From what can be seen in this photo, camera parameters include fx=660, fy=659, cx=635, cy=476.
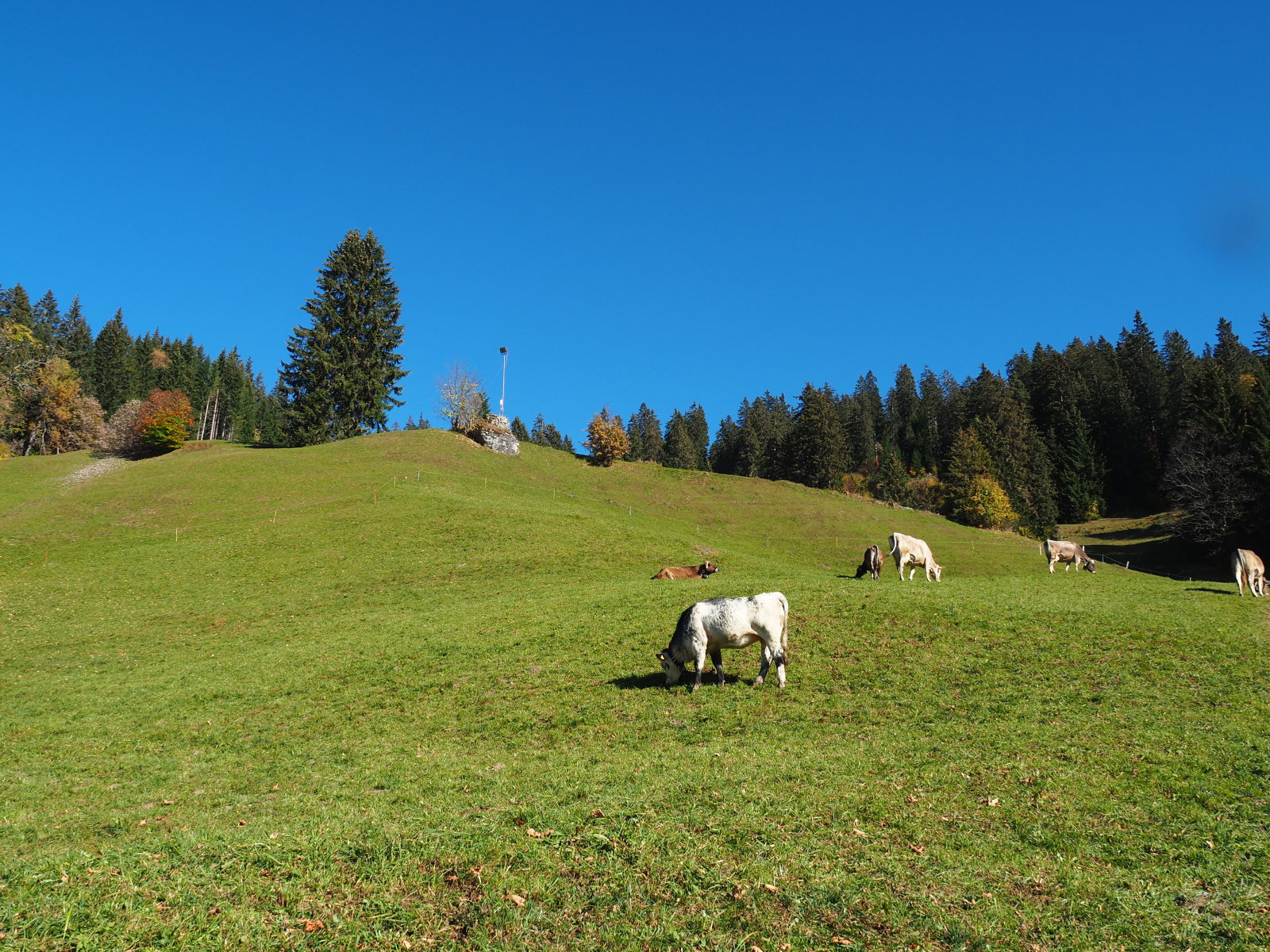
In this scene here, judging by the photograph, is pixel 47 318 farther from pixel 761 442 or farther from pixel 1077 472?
pixel 1077 472

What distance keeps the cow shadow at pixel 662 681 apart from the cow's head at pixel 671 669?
0.38 feet

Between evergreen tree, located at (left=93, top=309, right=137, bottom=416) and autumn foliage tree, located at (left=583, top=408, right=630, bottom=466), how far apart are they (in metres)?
78.0

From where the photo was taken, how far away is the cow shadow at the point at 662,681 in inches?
641

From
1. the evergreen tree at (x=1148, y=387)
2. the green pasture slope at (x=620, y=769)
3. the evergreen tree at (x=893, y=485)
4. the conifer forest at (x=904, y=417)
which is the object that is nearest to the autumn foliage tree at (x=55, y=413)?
the conifer forest at (x=904, y=417)

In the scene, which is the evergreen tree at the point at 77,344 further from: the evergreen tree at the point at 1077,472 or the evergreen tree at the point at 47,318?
the evergreen tree at the point at 1077,472

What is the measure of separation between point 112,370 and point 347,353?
60595mm

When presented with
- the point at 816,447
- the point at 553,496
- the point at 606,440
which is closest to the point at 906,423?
the point at 816,447

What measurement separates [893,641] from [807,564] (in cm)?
2995

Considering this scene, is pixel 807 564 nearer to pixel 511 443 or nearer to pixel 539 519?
pixel 539 519

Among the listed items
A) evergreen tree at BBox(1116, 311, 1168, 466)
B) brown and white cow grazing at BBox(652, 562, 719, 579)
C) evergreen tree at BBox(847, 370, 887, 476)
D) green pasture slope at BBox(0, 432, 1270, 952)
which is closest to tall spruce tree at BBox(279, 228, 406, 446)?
green pasture slope at BBox(0, 432, 1270, 952)

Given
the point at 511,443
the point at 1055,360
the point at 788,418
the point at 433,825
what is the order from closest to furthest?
1. the point at 433,825
2. the point at 511,443
3. the point at 1055,360
4. the point at 788,418

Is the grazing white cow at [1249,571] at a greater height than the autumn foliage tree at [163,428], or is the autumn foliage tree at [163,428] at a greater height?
the autumn foliage tree at [163,428]

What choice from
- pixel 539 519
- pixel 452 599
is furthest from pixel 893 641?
pixel 539 519

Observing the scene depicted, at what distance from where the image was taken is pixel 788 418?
164000mm
